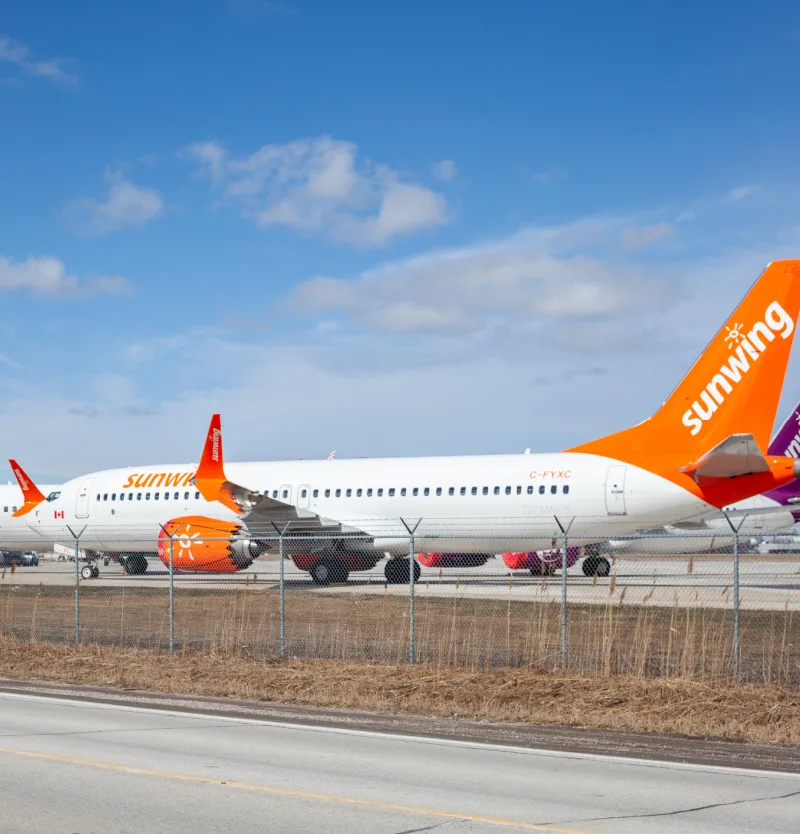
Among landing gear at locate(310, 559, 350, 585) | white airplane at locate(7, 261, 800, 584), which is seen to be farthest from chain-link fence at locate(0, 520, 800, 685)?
white airplane at locate(7, 261, 800, 584)

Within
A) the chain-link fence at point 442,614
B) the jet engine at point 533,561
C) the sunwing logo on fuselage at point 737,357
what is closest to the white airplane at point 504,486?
the sunwing logo on fuselage at point 737,357

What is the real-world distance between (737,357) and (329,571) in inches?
520

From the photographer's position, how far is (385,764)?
9.95 m

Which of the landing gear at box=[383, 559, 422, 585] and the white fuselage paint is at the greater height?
the white fuselage paint

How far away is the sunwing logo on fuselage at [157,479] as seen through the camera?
38719 millimetres

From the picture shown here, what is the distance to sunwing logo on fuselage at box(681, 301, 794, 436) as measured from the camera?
1152 inches

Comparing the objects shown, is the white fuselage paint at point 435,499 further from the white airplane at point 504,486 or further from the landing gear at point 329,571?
the landing gear at point 329,571

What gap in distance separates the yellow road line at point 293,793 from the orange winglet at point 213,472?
24.4 metres

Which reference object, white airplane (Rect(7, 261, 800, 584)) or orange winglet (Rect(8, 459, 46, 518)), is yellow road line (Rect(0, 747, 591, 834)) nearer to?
white airplane (Rect(7, 261, 800, 584))

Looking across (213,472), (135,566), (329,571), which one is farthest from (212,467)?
(135,566)

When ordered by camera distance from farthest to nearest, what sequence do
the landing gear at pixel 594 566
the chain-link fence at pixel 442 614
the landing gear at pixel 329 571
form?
1. the landing gear at pixel 594 566
2. the landing gear at pixel 329 571
3. the chain-link fence at pixel 442 614

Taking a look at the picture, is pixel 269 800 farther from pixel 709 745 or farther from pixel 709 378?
pixel 709 378

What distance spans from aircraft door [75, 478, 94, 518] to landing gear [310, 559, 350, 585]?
1085 centimetres

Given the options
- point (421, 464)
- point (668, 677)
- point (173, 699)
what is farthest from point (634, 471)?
point (173, 699)
